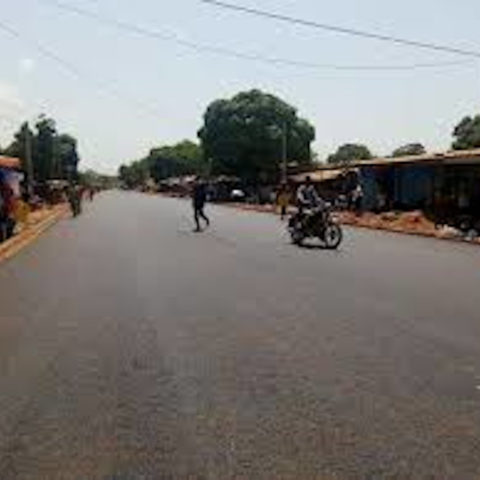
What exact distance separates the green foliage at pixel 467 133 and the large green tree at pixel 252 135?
529 inches

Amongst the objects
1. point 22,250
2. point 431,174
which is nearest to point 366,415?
point 22,250

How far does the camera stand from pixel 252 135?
95.9m

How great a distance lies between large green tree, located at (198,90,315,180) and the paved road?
7658 centimetres

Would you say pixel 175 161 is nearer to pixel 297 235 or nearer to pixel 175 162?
pixel 175 162

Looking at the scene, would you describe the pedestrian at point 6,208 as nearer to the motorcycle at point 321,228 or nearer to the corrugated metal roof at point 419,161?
the motorcycle at point 321,228

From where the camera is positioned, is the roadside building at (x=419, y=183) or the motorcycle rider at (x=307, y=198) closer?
the motorcycle rider at (x=307, y=198)

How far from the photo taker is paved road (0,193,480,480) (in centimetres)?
619

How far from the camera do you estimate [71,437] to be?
673 centimetres

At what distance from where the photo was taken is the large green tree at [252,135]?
312 ft

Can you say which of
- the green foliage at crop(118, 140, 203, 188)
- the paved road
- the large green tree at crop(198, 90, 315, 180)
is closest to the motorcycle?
the paved road

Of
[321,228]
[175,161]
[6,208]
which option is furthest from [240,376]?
[175,161]

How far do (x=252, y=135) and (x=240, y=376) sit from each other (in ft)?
288

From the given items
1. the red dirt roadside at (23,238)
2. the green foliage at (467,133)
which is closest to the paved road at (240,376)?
the red dirt roadside at (23,238)

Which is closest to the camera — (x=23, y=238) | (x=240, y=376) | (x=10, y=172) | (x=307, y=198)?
(x=240, y=376)
